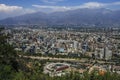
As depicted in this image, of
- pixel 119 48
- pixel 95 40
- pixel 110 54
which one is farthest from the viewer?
pixel 95 40

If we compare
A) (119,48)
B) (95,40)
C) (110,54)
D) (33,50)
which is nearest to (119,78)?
(110,54)

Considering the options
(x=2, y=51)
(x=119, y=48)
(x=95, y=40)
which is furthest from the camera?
(x=95, y=40)

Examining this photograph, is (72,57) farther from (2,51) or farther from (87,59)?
(2,51)

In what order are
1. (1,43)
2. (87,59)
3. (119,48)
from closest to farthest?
(1,43) < (87,59) < (119,48)

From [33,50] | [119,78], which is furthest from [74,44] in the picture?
[119,78]

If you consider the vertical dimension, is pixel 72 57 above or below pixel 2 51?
below

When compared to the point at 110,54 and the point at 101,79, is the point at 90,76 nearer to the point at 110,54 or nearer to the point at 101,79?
the point at 101,79

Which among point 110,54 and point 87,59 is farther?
point 110,54

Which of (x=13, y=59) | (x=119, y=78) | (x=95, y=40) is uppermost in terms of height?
(x=13, y=59)

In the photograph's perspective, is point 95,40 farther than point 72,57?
Yes
